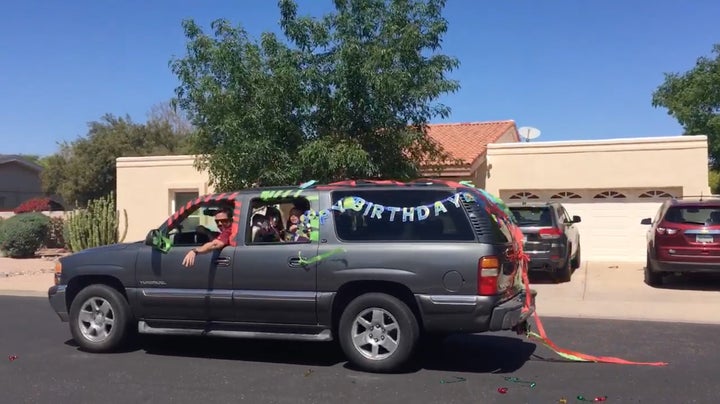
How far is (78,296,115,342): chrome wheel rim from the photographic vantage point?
26.1 ft

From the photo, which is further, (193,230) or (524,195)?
(524,195)

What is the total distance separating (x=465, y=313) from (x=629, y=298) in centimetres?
648

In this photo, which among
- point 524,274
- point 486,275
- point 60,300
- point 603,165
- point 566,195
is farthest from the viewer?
point 566,195

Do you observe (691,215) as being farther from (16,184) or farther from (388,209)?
(16,184)

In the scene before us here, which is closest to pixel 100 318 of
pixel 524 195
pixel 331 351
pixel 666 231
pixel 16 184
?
pixel 331 351

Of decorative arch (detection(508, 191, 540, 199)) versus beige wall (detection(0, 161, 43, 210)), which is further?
beige wall (detection(0, 161, 43, 210))

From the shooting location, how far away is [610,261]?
17.6 meters

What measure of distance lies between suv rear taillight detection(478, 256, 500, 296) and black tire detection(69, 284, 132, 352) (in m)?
3.91

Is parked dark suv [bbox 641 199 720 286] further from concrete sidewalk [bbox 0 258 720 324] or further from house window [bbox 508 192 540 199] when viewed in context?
house window [bbox 508 192 540 199]

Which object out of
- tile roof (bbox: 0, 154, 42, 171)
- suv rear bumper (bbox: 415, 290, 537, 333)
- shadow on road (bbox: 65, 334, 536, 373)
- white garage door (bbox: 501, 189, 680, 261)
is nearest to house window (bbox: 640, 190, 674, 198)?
white garage door (bbox: 501, 189, 680, 261)

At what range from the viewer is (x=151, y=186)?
21.2m

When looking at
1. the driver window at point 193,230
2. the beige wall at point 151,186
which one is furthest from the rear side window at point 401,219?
the beige wall at point 151,186

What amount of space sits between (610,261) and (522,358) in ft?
35.6

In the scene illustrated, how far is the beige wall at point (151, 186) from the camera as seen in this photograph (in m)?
20.7
